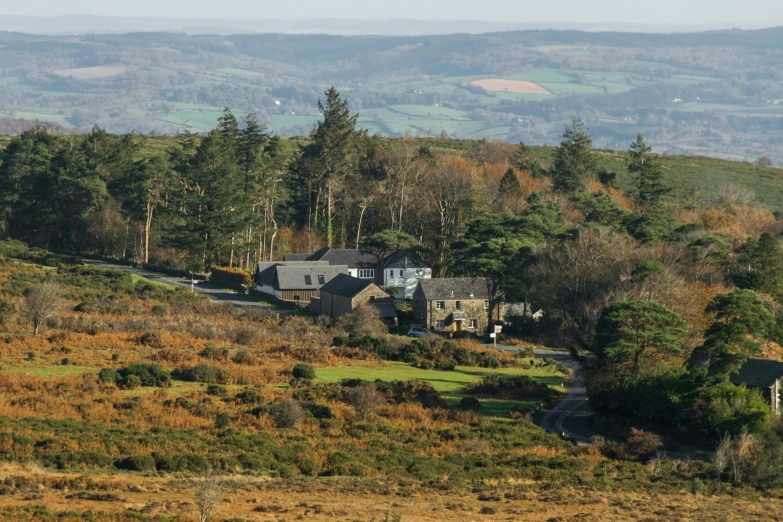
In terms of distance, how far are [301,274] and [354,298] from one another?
9.38 metres

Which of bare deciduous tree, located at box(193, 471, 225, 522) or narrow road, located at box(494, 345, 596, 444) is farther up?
bare deciduous tree, located at box(193, 471, 225, 522)

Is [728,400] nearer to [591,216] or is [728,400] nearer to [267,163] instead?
[591,216]

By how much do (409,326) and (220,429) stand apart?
118ft

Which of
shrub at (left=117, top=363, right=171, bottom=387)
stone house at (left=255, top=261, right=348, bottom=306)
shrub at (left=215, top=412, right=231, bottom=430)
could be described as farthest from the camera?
stone house at (left=255, top=261, right=348, bottom=306)

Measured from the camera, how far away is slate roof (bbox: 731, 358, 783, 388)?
141 ft

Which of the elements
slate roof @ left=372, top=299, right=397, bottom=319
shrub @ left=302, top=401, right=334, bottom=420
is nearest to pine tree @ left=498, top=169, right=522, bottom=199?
slate roof @ left=372, top=299, right=397, bottom=319

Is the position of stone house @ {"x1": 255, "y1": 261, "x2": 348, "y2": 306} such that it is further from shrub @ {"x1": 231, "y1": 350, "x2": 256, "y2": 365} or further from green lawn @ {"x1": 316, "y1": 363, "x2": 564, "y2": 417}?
shrub @ {"x1": 231, "y1": 350, "x2": 256, "y2": 365}

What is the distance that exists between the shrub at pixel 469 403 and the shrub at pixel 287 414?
800 cm

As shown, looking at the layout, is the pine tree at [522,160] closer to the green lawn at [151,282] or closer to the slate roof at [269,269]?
the slate roof at [269,269]

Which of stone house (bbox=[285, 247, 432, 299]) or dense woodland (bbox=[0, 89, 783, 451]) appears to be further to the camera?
stone house (bbox=[285, 247, 432, 299])

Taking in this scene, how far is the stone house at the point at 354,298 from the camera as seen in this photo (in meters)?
72.3

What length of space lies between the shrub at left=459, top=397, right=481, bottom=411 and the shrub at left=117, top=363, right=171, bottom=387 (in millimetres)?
12269

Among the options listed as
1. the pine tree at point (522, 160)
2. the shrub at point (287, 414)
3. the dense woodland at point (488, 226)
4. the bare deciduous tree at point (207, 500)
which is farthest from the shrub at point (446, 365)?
→ the pine tree at point (522, 160)

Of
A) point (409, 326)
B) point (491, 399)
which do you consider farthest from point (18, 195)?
point (491, 399)
